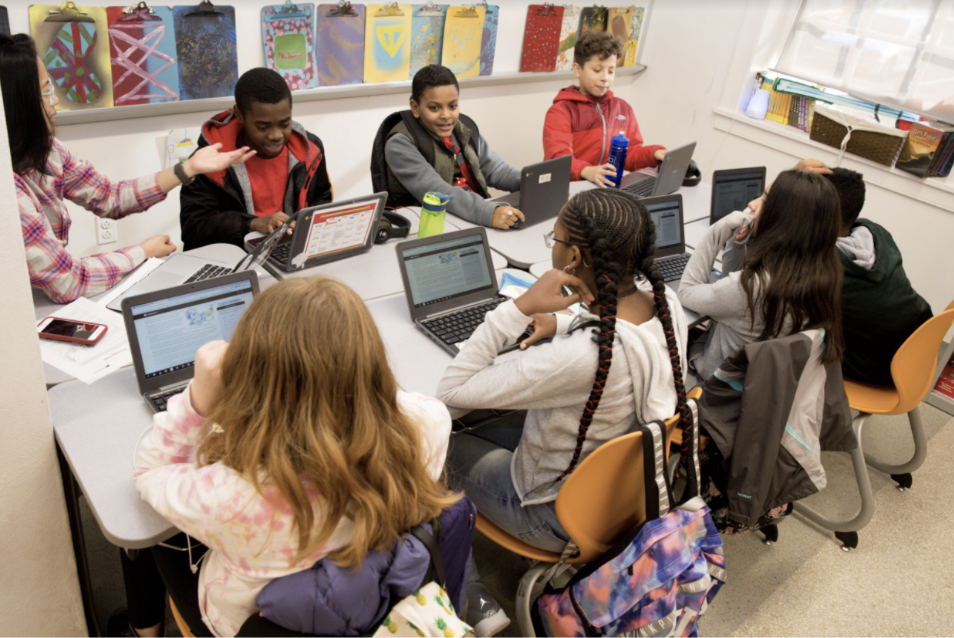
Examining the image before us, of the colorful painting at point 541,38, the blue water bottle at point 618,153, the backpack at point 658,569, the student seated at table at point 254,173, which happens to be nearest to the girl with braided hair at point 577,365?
the backpack at point 658,569

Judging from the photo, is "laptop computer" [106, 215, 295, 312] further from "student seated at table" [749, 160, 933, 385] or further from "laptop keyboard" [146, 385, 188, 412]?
"student seated at table" [749, 160, 933, 385]

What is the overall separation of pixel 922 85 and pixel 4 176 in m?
4.25

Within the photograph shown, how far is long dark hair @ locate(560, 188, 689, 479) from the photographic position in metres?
1.32

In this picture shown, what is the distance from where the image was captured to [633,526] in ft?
4.57

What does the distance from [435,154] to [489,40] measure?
155 centimetres

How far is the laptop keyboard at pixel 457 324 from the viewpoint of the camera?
1.74m

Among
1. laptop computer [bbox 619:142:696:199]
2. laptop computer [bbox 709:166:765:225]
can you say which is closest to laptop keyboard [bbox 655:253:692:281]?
laptop computer [bbox 709:166:765:225]

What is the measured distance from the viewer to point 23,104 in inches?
66.4

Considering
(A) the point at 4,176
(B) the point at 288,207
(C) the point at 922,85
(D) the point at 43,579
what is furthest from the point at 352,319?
(C) the point at 922,85

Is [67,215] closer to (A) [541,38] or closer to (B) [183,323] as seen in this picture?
(B) [183,323]

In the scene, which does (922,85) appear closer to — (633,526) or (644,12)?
(644,12)

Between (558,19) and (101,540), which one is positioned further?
(558,19)

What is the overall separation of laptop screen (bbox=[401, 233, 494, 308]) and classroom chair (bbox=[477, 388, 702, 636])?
2.35ft

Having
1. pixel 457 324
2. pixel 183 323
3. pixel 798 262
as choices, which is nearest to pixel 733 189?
pixel 798 262
